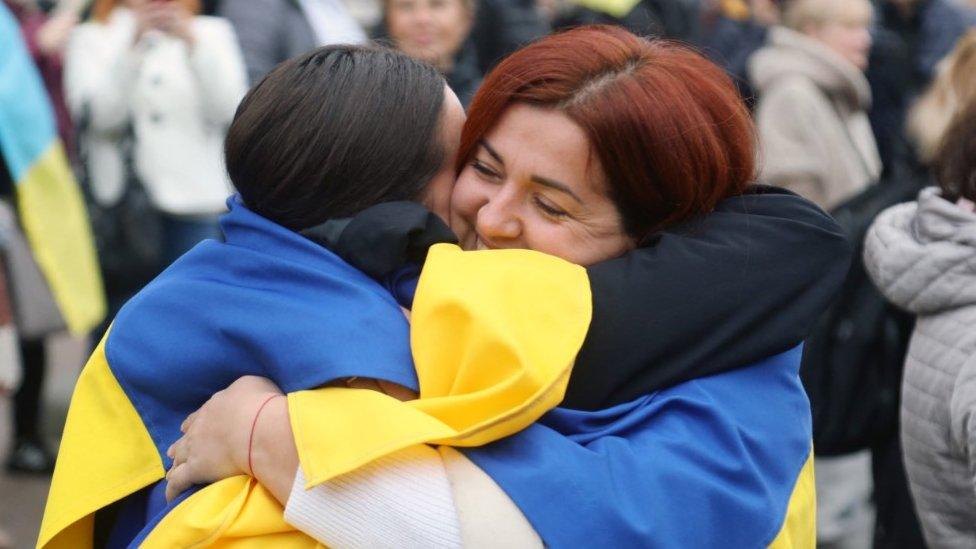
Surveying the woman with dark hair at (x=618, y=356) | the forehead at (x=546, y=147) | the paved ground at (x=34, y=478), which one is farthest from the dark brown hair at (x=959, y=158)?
the paved ground at (x=34, y=478)

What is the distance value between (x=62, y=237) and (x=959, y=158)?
10.2 feet

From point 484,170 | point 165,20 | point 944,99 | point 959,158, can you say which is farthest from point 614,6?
point 484,170

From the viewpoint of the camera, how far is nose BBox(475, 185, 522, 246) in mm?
2033

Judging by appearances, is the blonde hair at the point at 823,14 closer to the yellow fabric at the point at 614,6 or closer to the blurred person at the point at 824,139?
the blurred person at the point at 824,139

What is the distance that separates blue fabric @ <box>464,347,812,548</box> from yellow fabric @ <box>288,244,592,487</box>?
0.23 feet

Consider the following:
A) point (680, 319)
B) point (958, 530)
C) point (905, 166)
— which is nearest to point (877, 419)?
point (958, 530)

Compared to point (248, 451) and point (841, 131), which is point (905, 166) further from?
point (248, 451)

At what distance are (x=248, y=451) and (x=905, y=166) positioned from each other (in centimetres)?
445

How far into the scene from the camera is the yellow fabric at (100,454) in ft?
6.57

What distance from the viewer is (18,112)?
181 inches

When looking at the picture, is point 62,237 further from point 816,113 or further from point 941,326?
point 941,326

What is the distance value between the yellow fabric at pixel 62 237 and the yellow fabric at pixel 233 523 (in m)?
3.08

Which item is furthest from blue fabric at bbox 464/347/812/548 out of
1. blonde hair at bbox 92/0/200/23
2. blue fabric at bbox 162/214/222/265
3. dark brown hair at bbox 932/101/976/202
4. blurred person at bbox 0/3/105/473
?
blonde hair at bbox 92/0/200/23

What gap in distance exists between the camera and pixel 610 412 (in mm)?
1883
